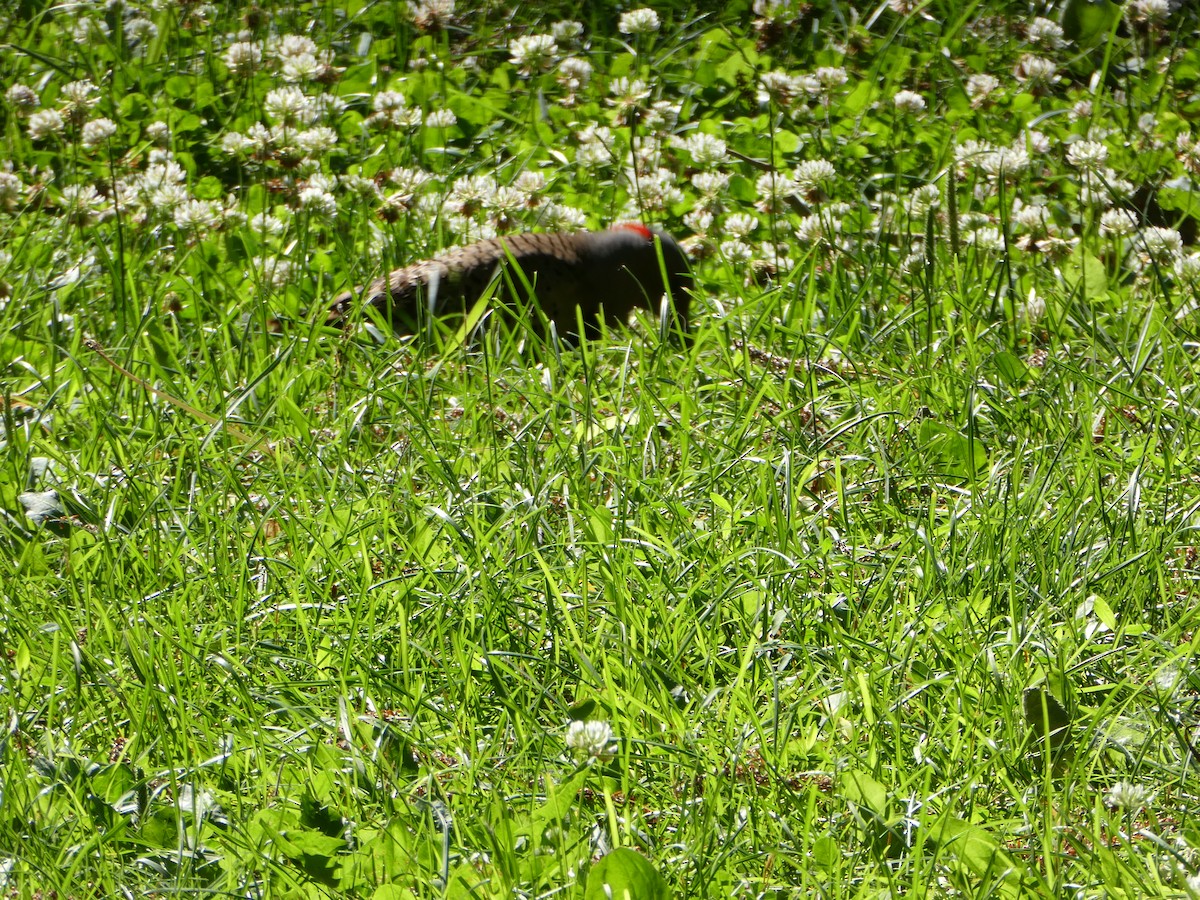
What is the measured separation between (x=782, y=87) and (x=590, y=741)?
10.4 feet

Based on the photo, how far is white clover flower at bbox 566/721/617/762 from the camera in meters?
2.21

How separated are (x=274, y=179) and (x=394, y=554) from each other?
2.51 meters

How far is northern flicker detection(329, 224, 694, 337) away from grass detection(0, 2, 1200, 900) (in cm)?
15

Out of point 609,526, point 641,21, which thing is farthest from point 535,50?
point 609,526

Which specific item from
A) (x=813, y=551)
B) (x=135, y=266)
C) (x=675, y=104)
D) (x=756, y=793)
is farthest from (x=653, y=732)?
(x=675, y=104)

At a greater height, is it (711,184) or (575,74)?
(575,74)

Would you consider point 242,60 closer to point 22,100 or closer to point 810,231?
point 22,100

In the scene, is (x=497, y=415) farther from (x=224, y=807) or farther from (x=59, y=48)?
(x=59, y=48)

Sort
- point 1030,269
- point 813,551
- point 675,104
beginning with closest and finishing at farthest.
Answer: point 813,551
point 1030,269
point 675,104

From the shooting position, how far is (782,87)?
189 inches

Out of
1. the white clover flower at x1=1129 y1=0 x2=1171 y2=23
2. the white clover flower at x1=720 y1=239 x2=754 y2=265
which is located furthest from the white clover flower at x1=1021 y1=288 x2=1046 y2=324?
the white clover flower at x1=1129 y1=0 x2=1171 y2=23

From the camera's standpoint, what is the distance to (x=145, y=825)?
7.15ft

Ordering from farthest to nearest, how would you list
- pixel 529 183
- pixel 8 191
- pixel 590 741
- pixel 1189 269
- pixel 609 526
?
pixel 529 183 → pixel 8 191 → pixel 1189 269 → pixel 609 526 → pixel 590 741

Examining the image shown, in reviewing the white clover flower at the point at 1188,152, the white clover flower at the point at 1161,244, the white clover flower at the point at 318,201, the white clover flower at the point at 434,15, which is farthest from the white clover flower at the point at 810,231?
the white clover flower at the point at 434,15
